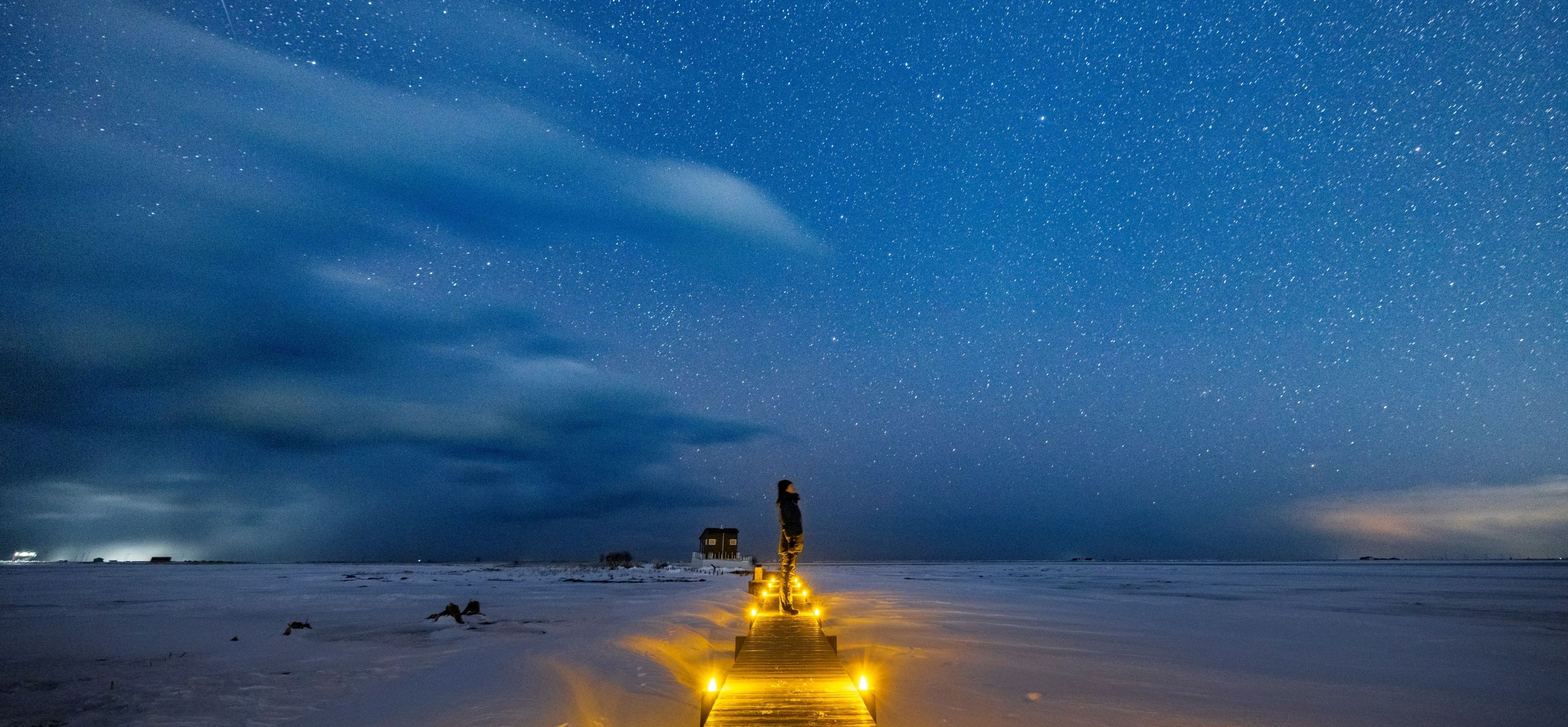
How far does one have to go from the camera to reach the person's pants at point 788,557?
15.4 metres

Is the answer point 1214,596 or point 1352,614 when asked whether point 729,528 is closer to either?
point 1214,596

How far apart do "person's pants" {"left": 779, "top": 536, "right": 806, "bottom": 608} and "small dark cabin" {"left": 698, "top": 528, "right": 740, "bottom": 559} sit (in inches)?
2746

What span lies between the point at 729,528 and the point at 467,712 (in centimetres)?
7481

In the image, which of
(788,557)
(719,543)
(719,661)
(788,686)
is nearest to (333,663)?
(719,661)

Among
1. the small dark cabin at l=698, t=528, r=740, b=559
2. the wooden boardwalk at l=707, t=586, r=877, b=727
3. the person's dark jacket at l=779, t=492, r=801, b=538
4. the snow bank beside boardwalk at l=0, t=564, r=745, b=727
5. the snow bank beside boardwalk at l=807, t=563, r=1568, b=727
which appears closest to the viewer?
the wooden boardwalk at l=707, t=586, r=877, b=727

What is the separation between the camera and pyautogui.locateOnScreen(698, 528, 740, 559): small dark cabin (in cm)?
8588

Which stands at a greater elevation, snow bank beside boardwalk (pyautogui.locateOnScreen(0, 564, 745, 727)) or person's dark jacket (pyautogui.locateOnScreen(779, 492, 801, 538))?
person's dark jacket (pyautogui.locateOnScreen(779, 492, 801, 538))

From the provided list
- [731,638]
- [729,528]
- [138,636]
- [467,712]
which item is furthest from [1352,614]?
[729,528]

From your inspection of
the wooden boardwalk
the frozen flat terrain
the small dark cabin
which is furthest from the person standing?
the small dark cabin

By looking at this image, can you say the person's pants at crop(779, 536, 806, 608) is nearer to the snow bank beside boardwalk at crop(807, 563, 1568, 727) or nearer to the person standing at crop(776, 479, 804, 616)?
the person standing at crop(776, 479, 804, 616)

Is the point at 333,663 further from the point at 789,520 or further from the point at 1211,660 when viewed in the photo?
the point at 1211,660

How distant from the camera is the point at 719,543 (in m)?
86.1

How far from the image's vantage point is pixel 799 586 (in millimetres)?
24109

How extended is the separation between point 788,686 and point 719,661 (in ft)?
29.3
